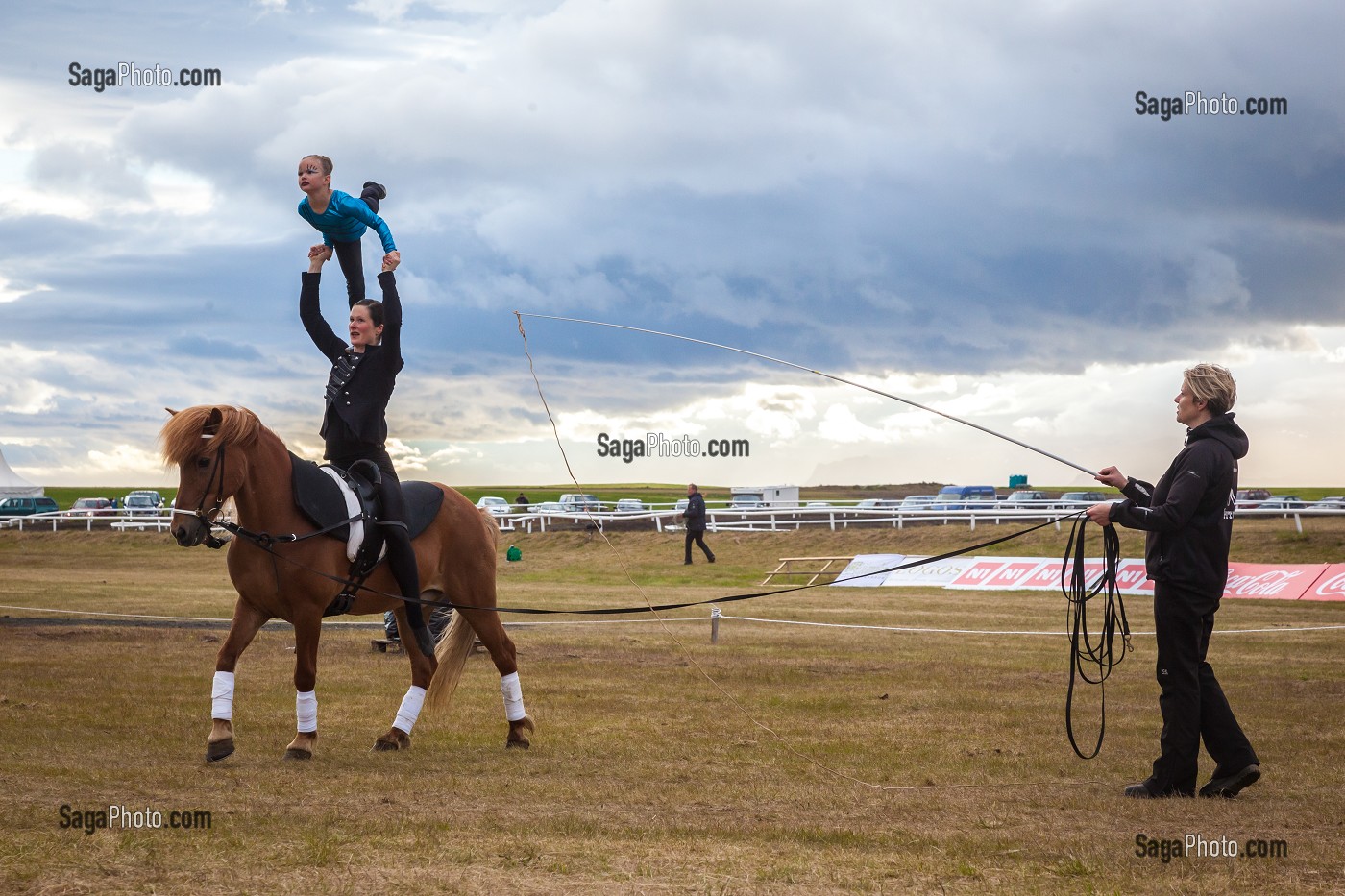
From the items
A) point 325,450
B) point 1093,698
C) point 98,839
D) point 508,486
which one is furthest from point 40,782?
point 508,486

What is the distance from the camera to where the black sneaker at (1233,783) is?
7453 mm

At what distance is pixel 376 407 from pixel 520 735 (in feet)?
8.74

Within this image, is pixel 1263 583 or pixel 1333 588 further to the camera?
pixel 1263 583

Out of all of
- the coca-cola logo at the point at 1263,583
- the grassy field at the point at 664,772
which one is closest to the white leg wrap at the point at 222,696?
the grassy field at the point at 664,772

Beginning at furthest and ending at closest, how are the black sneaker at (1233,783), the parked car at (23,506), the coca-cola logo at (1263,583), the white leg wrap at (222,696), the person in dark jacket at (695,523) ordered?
the parked car at (23,506)
the person in dark jacket at (695,523)
the coca-cola logo at (1263,583)
the white leg wrap at (222,696)
the black sneaker at (1233,783)

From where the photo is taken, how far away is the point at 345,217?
29.6 feet

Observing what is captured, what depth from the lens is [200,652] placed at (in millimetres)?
15414

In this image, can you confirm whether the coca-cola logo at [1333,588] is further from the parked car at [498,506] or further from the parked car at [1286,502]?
the parked car at [498,506]

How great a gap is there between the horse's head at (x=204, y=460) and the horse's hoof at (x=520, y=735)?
A: 103 inches

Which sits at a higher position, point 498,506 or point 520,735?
point 498,506

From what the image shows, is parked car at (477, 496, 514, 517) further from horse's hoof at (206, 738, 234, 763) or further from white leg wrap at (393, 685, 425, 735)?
horse's hoof at (206, 738, 234, 763)

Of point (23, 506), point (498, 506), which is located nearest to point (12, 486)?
point (23, 506)

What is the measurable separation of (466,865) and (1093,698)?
8.59m

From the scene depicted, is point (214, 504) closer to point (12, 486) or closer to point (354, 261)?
point (354, 261)
